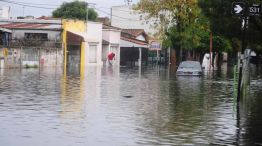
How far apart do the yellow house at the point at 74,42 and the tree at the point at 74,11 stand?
37777 millimetres

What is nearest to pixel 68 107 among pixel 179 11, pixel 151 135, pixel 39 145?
pixel 151 135

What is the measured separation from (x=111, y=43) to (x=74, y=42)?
14.3 meters

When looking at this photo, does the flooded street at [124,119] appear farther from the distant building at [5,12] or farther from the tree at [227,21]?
the distant building at [5,12]

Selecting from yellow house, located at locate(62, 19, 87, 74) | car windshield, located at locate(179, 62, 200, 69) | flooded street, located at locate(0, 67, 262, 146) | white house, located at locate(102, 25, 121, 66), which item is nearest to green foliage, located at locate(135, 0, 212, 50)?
yellow house, located at locate(62, 19, 87, 74)

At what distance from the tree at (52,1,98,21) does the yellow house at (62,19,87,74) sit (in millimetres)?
37777

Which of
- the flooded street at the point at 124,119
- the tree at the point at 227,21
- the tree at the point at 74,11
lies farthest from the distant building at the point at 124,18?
the flooded street at the point at 124,119

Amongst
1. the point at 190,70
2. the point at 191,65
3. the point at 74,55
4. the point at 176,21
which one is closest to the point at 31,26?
the point at 74,55

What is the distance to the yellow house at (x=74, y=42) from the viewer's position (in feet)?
218

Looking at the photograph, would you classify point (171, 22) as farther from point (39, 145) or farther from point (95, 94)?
point (39, 145)

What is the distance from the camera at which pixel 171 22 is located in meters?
64.9

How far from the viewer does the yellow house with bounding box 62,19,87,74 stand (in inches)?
2621

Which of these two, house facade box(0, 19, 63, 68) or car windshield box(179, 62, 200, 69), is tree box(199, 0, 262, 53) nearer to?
car windshield box(179, 62, 200, 69)

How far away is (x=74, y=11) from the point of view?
110312 millimetres

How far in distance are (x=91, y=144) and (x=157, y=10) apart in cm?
5074
